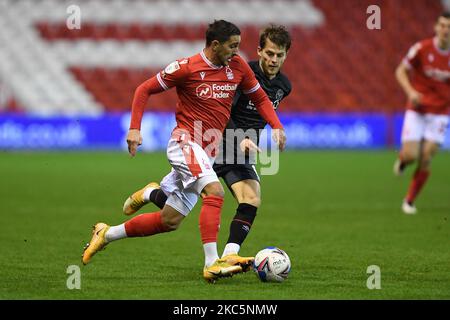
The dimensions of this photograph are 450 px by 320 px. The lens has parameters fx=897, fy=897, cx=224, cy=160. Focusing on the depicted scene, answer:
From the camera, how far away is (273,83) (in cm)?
743

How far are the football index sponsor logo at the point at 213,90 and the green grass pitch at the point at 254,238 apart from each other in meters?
1.33

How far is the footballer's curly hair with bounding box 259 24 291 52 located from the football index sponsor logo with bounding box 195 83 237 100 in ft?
1.82

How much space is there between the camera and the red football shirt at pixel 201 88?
654 cm

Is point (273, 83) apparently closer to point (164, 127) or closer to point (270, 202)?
point (270, 202)

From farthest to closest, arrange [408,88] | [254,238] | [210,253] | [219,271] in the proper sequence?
[408,88] → [254,238] → [210,253] → [219,271]

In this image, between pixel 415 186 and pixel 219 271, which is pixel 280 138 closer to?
pixel 219 271

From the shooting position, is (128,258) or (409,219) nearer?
(128,258)

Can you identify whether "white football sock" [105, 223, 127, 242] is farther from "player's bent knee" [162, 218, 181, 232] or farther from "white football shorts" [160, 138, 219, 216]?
"white football shorts" [160, 138, 219, 216]

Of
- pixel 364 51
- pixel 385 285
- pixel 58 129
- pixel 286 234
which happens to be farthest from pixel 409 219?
pixel 364 51

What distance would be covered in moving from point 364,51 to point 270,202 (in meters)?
12.9

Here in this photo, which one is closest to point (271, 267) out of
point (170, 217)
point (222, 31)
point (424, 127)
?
point (170, 217)

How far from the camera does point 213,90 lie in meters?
6.64

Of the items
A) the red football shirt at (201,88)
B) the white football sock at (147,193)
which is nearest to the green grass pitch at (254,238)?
the white football sock at (147,193)

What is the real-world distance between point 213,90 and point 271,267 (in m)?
1.38
